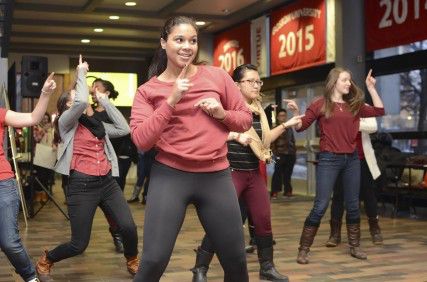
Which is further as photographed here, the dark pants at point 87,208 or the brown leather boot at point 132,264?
the brown leather boot at point 132,264

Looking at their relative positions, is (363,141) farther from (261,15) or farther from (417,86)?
(261,15)

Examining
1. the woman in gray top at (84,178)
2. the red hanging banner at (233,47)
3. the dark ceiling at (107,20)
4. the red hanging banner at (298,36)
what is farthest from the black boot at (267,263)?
the red hanging banner at (233,47)

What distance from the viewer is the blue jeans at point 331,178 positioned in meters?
5.22

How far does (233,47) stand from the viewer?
14.7 m

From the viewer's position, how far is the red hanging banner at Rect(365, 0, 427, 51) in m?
9.38

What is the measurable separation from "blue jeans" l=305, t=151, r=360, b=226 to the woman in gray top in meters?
1.55

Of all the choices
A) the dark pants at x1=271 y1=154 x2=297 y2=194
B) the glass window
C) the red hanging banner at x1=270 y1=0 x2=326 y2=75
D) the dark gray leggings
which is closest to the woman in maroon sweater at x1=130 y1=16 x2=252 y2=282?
the dark gray leggings

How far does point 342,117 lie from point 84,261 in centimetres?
254

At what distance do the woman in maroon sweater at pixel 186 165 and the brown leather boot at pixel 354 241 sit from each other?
119 inches

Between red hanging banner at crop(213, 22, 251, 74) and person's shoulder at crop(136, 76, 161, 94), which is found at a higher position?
red hanging banner at crop(213, 22, 251, 74)

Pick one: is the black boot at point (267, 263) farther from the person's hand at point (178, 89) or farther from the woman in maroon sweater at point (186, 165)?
the person's hand at point (178, 89)

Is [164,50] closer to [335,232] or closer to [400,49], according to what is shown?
[335,232]

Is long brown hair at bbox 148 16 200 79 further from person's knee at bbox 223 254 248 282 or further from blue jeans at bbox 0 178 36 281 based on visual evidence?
blue jeans at bbox 0 178 36 281

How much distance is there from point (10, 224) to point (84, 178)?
873mm
